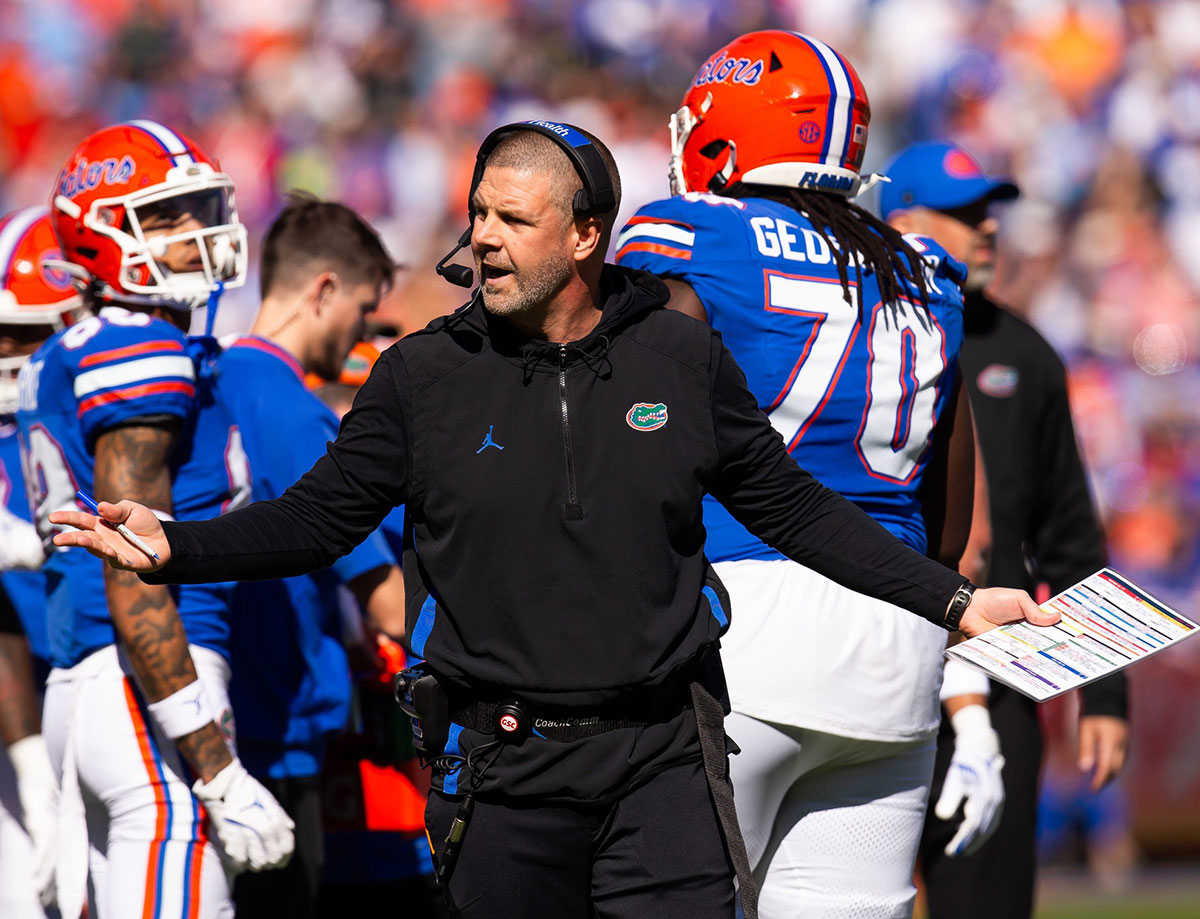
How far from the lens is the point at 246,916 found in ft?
12.4

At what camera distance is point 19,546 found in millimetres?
4043

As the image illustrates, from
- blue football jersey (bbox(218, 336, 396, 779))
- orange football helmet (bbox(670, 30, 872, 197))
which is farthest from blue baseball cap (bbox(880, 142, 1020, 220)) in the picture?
blue football jersey (bbox(218, 336, 396, 779))

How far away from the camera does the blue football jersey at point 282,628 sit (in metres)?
3.79

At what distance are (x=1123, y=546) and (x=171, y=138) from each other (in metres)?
7.90

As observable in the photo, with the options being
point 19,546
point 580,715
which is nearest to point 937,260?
point 580,715

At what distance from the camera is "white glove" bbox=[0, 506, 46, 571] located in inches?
158

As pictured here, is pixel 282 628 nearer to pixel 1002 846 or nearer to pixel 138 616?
pixel 138 616

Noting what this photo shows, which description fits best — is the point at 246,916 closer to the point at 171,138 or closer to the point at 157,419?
the point at 157,419

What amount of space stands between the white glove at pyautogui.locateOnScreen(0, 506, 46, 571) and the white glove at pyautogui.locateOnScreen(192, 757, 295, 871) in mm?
964

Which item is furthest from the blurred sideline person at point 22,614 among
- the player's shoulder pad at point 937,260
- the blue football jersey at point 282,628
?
the player's shoulder pad at point 937,260

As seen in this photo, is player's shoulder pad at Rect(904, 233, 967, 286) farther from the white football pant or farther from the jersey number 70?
the white football pant

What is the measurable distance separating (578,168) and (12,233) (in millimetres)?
2985

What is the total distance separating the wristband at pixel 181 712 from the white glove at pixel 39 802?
102cm

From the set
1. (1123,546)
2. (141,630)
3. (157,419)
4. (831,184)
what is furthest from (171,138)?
(1123,546)
